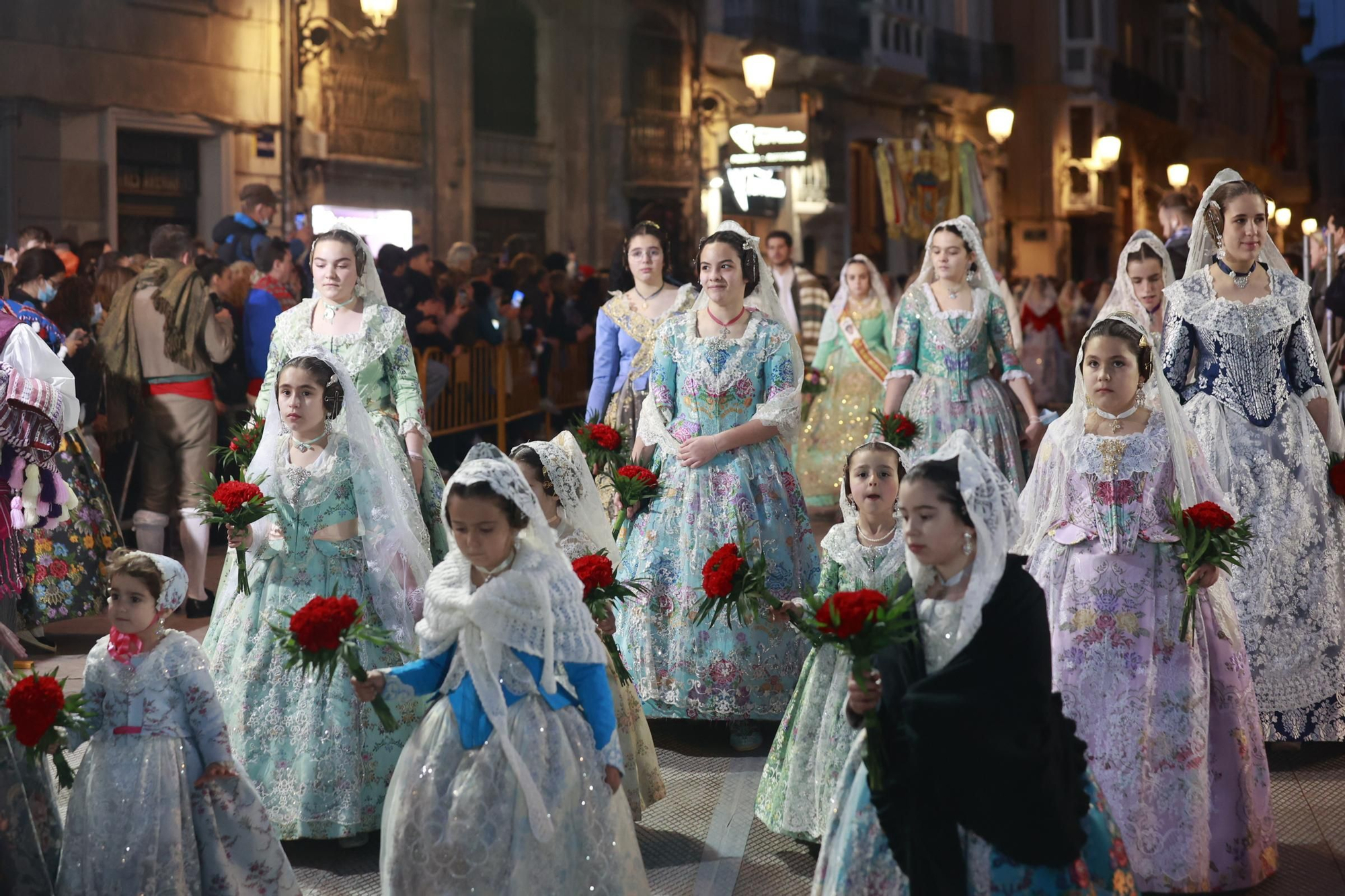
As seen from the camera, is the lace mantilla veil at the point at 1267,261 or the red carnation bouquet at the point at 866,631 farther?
the lace mantilla veil at the point at 1267,261

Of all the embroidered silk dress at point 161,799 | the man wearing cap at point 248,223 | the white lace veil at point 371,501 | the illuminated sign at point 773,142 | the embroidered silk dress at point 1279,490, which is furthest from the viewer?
the illuminated sign at point 773,142

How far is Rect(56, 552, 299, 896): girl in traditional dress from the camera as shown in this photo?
166 inches

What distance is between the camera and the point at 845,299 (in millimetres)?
12016

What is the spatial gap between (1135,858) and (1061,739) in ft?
4.45

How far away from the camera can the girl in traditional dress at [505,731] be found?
154 inches

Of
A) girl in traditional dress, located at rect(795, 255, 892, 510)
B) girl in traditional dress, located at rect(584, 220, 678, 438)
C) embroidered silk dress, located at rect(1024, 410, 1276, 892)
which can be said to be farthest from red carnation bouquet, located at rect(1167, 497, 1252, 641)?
girl in traditional dress, located at rect(795, 255, 892, 510)

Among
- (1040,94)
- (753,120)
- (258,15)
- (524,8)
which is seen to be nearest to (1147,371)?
(258,15)

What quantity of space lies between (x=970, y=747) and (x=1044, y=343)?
615 inches

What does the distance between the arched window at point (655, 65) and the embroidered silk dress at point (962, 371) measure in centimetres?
1492

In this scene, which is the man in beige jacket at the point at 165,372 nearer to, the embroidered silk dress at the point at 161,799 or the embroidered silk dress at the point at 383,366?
the embroidered silk dress at the point at 383,366

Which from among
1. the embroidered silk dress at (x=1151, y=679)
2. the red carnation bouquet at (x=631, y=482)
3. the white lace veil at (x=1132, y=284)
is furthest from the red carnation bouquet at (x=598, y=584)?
the white lace veil at (x=1132, y=284)

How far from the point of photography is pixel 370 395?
21.7ft

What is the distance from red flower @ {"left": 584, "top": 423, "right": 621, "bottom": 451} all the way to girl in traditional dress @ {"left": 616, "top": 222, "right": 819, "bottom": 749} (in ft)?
0.95

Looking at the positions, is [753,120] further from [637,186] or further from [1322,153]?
[1322,153]
